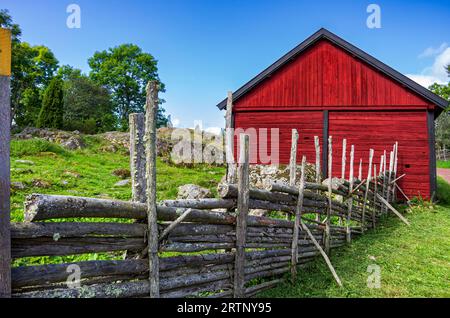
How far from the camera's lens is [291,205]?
6.55 metres

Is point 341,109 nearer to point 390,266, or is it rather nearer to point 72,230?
point 390,266

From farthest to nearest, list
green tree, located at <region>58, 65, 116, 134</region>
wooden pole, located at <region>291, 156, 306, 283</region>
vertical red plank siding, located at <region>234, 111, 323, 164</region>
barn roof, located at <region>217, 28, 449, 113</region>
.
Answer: green tree, located at <region>58, 65, 116, 134</region>
vertical red plank siding, located at <region>234, 111, 323, 164</region>
barn roof, located at <region>217, 28, 449, 113</region>
wooden pole, located at <region>291, 156, 306, 283</region>

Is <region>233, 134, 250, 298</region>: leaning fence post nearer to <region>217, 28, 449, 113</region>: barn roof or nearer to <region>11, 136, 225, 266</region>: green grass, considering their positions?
<region>11, 136, 225, 266</region>: green grass

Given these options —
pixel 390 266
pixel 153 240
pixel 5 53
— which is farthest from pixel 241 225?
pixel 390 266

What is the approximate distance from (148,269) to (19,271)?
4.26ft

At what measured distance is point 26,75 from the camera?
38.6 m

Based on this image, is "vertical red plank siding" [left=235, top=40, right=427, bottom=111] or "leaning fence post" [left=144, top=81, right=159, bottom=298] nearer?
"leaning fence post" [left=144, top=81, right=159, bottom=298]

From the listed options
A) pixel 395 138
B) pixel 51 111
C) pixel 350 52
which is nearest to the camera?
pixel 395 138

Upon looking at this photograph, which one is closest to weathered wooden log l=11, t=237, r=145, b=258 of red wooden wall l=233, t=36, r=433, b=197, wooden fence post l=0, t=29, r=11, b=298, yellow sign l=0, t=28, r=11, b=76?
wooden fence post l=0, t=29, r=11, b=298

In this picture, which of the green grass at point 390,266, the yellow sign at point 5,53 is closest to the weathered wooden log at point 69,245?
the yellow sign at point 5,53

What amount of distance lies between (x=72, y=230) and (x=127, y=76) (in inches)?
1877

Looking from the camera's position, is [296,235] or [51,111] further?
[51,111]

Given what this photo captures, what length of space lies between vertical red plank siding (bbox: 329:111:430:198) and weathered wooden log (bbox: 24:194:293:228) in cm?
1241

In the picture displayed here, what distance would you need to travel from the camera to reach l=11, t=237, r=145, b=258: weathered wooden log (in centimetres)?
303
